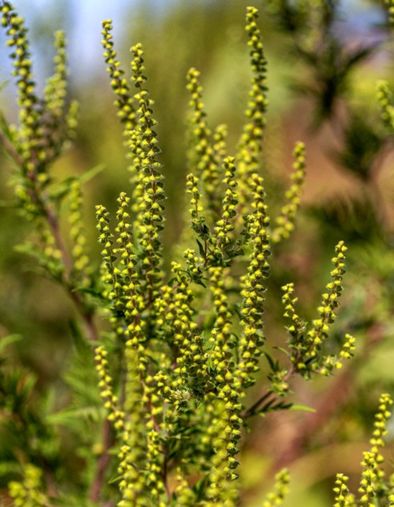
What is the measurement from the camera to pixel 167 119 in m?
2.31

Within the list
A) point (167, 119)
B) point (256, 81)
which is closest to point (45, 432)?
point (256, 81)

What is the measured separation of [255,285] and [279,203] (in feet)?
2.90

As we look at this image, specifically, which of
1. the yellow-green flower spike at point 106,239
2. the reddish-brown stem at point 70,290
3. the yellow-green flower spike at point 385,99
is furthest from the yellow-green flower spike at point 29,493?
the yellow-green flower spike at point 385,99

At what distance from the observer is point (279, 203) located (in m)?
1.56

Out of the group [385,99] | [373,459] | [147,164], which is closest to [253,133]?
[385,99]

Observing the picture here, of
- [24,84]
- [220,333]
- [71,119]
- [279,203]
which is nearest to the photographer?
[220,333]

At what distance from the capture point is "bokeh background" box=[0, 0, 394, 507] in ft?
4.97

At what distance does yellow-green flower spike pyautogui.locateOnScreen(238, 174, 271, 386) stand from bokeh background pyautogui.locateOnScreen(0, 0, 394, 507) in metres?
0.35

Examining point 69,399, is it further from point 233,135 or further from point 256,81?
point 233,135

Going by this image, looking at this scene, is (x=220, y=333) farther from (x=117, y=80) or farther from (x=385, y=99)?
(x=385, y=99)

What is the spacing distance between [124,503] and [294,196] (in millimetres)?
530

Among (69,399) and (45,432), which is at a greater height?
(69,399)

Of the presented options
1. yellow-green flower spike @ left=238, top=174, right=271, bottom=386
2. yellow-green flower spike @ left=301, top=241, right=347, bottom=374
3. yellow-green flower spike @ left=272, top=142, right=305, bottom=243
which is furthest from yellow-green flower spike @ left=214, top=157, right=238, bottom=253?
yellow-green flower spike @ left=272, top=142, right=305, bottom=243

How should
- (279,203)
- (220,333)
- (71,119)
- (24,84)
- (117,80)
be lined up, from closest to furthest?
(220,333) < (117,80) < (24,84) < (71,119) < (279,203)
